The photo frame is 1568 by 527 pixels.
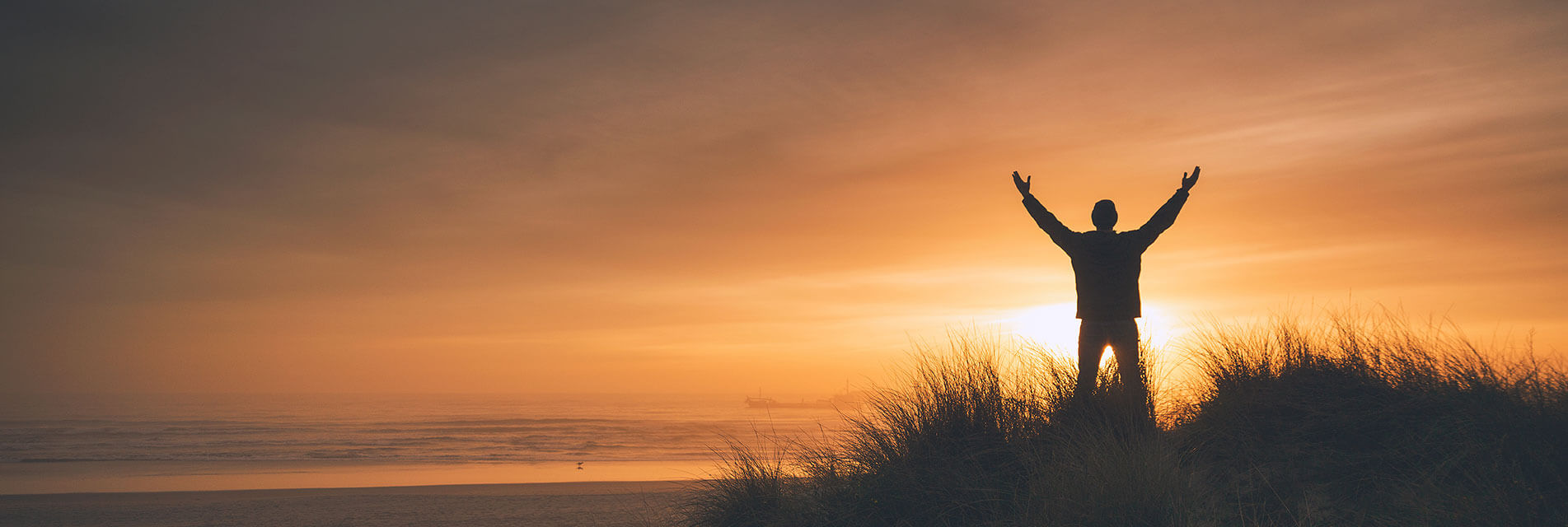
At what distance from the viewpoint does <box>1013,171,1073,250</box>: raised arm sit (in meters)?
6.35

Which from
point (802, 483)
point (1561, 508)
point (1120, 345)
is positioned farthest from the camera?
point (802, 483)

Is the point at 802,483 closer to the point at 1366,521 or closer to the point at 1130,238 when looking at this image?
the point at 1130,238

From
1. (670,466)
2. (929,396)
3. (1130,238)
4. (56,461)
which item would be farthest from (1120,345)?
(56,461)

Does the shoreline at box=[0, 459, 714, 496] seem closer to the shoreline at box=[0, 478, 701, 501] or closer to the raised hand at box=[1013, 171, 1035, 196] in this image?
the shoreline at box=[0, 478, 701, 501]

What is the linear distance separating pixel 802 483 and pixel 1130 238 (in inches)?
140

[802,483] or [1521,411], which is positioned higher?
[1521,411]

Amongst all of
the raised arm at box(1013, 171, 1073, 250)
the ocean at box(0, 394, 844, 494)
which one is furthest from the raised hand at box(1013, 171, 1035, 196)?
the ocean at box(0, 394, 844, 494)

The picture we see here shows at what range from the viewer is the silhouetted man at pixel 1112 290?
590 cm

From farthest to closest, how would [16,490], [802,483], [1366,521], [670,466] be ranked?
1. [670,466]
2. [16,490]
3. [802,483]
4. [1366,521]

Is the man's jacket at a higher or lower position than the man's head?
lower

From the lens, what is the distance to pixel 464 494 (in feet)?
48.7

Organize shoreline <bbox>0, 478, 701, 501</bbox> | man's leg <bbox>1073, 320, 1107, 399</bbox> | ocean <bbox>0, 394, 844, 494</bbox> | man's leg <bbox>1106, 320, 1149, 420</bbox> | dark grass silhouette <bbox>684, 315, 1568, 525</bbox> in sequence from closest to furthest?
dark grass silhouette <bbox>684, 315, 1568, 525</bbox>, man's leg <bbox>1106, 320, 1149, 420</bbox>, man's leg <bbox>1073, 320, 1107, 399</bbox>, shoreline <bbox>0, 478, 701, 501</bbox>, ocean <bbox>0, 394, 844, 494</bbox>

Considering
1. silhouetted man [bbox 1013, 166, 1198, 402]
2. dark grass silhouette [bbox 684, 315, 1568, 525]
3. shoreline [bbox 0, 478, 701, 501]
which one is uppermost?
silhouetted man [bbox 1013, 166, 1198, 402]

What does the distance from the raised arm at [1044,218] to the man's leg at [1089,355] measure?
2.50ft
